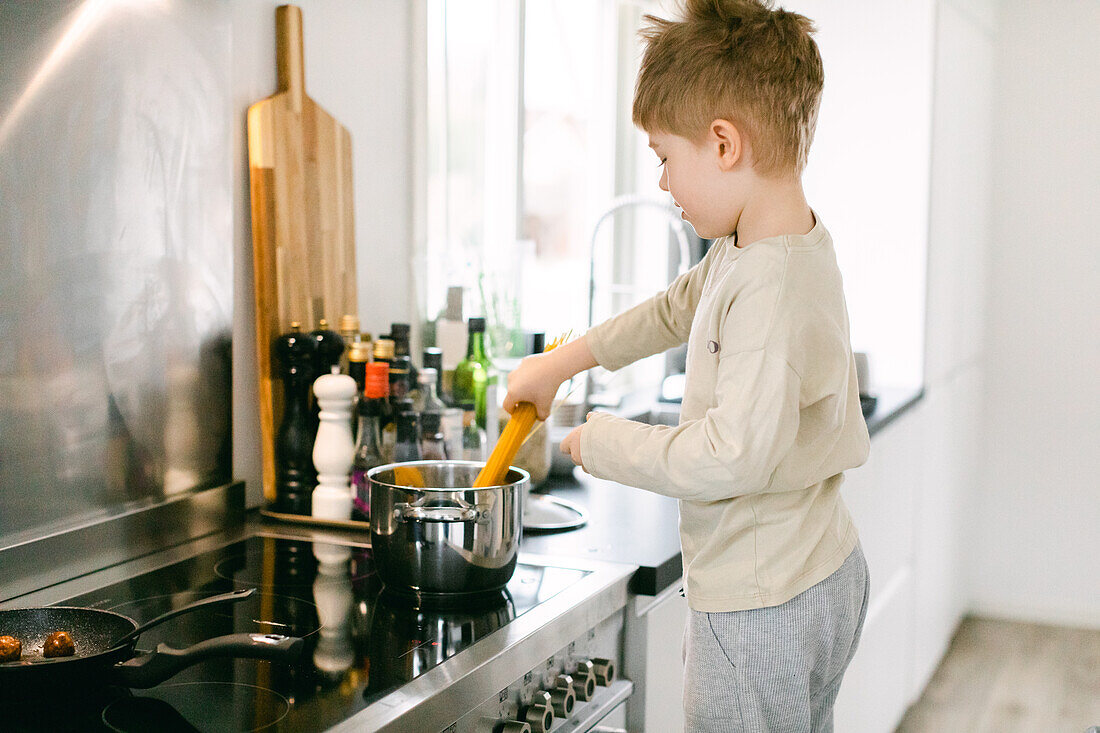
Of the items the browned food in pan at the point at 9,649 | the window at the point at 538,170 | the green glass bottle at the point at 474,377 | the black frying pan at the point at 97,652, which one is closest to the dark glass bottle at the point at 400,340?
the green glass bottle at the point at 474,377

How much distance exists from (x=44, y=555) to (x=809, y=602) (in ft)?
2.82

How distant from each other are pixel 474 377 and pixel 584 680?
704 millimetres

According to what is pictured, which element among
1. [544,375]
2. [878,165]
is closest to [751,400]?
[544,375]

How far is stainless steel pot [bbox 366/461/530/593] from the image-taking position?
1161 millimetres

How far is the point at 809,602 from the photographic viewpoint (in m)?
1.16

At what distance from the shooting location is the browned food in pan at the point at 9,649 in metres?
0.90

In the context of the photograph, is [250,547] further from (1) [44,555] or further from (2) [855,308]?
(2) [855,308]

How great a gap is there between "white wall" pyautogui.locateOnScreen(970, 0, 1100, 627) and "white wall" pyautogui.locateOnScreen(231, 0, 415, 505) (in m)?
2.61

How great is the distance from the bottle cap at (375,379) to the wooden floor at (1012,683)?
2114 mm

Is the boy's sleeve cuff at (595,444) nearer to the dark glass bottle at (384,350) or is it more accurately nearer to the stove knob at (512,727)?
the stove knob at (512,727)

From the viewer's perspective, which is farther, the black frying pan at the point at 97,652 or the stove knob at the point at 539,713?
the stove knob at the point at 539,713

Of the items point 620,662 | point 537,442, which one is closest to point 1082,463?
point 537,442

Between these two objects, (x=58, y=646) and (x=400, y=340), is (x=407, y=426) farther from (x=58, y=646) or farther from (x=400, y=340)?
(x=58, y=646)

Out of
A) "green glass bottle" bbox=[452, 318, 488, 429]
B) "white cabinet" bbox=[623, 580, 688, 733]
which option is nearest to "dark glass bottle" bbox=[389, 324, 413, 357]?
"green glass bottle" bbox=[452, 318, 488, 429]
